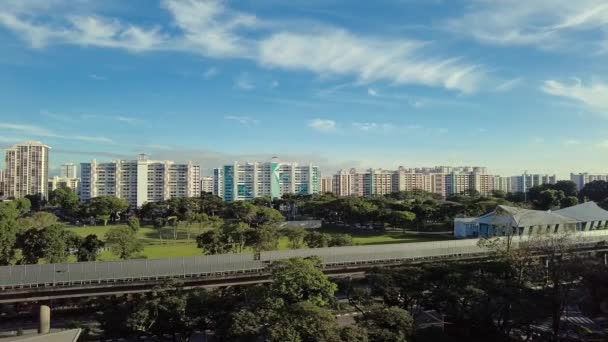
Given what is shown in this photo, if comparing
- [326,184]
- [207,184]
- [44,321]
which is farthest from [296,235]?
[326,184]

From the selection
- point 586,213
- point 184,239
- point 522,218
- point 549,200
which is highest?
point 549,200

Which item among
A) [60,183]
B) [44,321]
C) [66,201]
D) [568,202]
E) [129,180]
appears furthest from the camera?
[60,183]

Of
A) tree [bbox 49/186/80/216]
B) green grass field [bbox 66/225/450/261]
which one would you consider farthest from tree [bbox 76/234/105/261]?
tree [bbox 49/186/80/216]

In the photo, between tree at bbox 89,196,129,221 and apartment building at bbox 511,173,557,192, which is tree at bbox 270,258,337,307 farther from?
apartment building at bbox 511,173,557,192

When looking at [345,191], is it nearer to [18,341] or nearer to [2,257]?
[2,257]

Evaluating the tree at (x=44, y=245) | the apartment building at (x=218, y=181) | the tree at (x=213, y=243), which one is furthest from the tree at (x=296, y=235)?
the apartment building at (x=218, y=181)

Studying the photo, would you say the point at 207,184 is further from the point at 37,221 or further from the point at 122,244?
the point at 122,244
